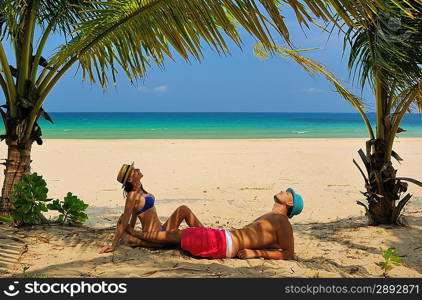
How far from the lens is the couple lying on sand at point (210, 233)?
12.8 feet

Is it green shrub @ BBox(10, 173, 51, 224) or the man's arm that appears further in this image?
green shrub @ BBox(10, 173, 51, 224)

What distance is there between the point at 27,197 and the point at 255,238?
91.1 inches

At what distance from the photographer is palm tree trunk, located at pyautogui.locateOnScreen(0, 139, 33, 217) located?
4672mm

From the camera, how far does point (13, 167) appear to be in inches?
185

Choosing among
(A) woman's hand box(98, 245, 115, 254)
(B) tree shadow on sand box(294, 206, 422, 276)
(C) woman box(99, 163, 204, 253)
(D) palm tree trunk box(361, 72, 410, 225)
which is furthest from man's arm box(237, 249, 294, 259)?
(D) palm tree trunk box(361, 72, 410, 225)

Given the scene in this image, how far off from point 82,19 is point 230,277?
10.7 ft

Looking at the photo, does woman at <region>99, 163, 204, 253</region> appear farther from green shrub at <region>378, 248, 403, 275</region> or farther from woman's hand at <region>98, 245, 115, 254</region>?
green shrub at <region>378, 248, 403, 275</region>

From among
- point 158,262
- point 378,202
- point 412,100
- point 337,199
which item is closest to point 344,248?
point 378,202

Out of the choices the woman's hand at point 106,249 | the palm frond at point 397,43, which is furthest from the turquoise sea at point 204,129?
the woman's hand at point 106,249

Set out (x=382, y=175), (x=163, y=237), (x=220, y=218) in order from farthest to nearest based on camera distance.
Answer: (x=220, y=218) < (x=382, y=175) < (x=163, y=237)

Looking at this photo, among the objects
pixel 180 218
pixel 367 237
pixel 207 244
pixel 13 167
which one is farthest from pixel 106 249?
pixel 367 237

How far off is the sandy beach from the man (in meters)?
0.08

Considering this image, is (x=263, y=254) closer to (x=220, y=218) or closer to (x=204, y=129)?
(x=220, y=218)

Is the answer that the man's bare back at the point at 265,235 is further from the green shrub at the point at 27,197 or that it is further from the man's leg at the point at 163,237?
Result: the green shrub at the point at 27,197
